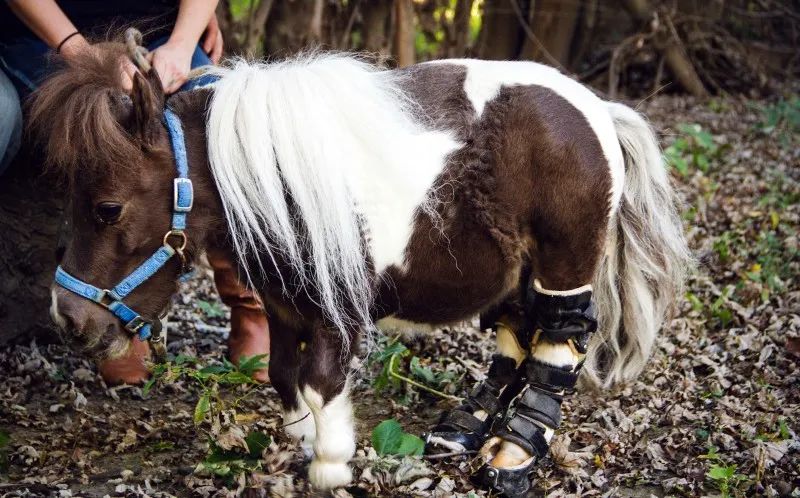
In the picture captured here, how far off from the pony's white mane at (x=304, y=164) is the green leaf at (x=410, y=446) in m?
0.52

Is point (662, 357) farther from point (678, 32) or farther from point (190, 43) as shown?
point (678, 32)

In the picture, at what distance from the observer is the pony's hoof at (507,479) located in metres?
2.52

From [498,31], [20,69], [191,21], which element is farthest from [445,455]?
[498,31]

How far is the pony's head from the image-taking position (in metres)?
2.08

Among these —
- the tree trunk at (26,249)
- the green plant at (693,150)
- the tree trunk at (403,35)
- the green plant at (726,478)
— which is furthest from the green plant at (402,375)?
the green plant at (693,150)

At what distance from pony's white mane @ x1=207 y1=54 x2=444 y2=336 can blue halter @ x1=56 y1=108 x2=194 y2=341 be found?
82mm

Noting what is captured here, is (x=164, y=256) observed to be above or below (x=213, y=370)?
above

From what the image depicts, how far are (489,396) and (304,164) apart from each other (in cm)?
116

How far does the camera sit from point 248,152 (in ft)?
7.04

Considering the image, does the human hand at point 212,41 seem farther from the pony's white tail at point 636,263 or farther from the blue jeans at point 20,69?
the pony's white tail at point 636,263

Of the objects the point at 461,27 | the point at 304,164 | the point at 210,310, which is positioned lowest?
the point at 210,310

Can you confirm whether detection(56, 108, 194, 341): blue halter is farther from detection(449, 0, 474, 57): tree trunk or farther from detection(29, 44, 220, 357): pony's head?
detection(449, 0, 474, 57): tree trunk

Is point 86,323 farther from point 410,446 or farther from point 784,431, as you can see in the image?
point 784,431

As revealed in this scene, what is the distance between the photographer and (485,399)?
2.85 m
